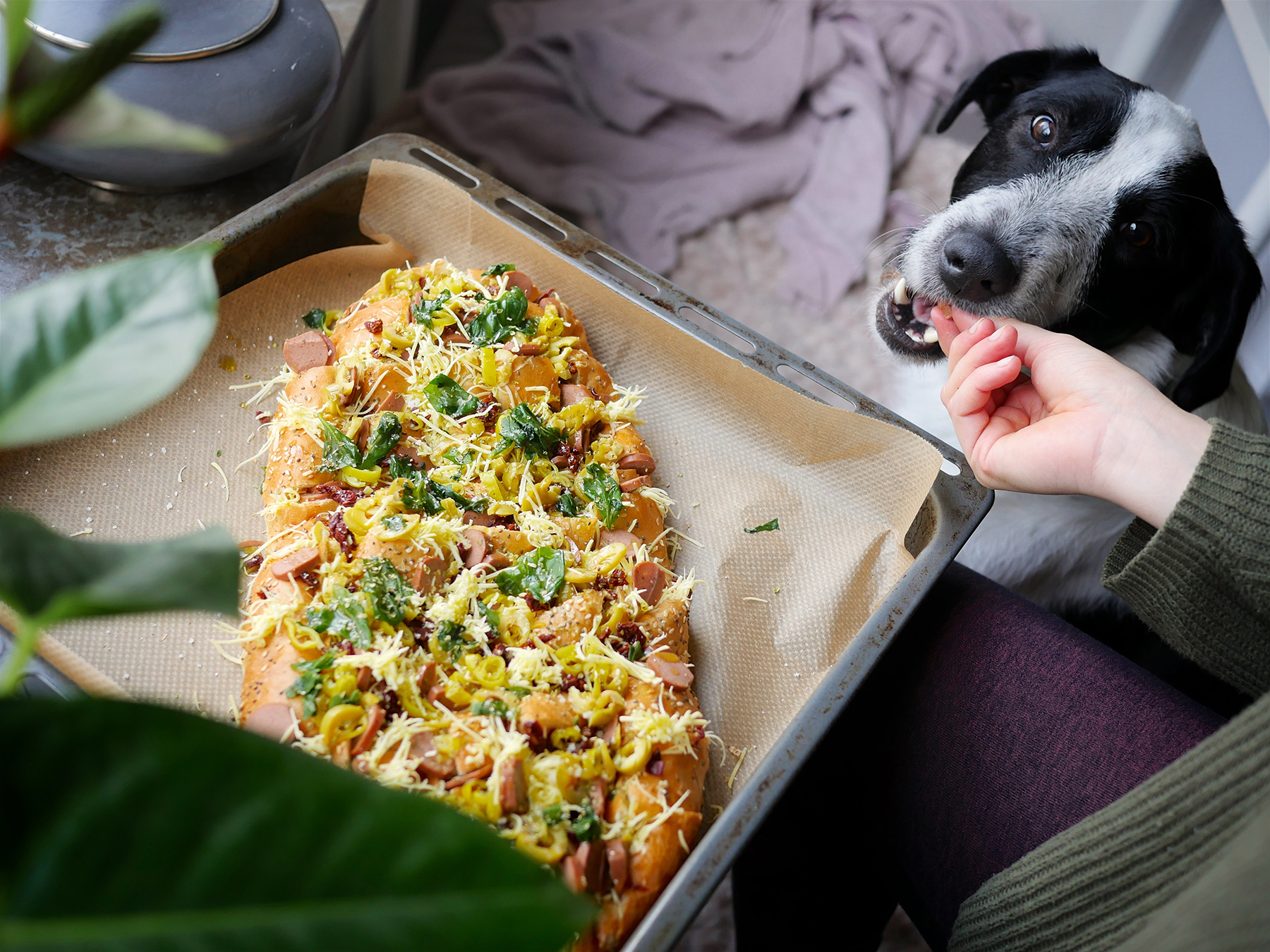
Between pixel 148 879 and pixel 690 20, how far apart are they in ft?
9.25

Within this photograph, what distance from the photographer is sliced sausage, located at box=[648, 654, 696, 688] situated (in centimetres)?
103

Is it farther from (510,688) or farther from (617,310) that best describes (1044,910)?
(617,310)

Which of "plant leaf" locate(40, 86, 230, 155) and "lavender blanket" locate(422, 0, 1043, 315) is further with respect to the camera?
"lavender blanket" locate(422, 0, 1043, 315)

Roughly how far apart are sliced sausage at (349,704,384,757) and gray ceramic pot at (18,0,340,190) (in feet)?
2.69

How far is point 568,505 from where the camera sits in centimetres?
119

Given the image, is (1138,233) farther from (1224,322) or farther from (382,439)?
(382,439)

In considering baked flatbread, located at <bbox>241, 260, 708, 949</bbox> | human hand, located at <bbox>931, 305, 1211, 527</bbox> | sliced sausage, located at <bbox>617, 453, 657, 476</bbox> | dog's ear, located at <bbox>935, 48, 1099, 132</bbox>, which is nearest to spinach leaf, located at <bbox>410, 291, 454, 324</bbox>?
baked flatbread, located at <bbox>241, 260, 708, 949</bbox>

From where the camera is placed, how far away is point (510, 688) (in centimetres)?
97

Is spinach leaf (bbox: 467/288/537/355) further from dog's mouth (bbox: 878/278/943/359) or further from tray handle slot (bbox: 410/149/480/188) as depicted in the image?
dog's mouth (bbox: 878/278/943/359)

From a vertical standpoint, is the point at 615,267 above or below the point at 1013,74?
below

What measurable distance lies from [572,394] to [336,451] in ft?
1.08

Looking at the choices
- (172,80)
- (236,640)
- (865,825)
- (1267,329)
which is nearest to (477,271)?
(172,80)

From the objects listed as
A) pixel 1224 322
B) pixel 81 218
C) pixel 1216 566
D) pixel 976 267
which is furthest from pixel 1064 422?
pixel 81 218

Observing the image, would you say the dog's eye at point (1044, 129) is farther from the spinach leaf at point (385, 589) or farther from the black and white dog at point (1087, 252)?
the spinach leaf at point (385, 589)
